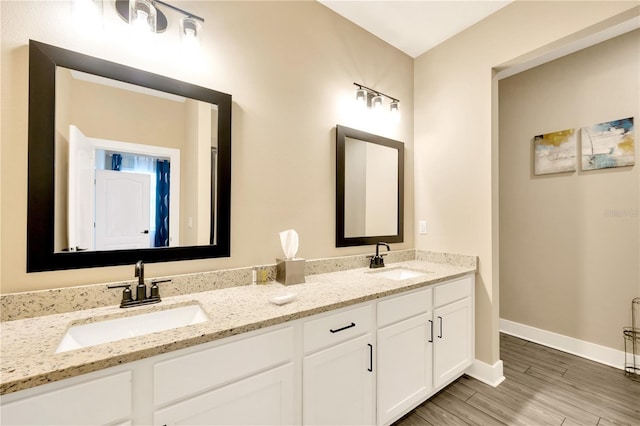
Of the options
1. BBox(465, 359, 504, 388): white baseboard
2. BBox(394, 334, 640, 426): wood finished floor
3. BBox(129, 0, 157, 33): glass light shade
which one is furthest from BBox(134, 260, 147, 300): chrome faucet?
BBox(465, 359, 504, 388): white baseboard

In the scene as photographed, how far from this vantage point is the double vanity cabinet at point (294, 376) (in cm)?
83

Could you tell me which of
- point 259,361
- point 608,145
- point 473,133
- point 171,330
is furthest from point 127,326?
point 608,145

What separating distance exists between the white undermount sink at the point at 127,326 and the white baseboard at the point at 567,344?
3.23m

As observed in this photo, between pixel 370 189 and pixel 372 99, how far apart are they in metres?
0.74

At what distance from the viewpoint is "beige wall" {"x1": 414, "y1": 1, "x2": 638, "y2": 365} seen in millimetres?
1987

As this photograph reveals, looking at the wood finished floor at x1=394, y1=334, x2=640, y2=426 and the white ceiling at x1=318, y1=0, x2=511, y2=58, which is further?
the white ceiling at x1=318, y1=0, x2=511, y2=58

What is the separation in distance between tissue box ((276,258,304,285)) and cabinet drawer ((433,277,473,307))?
0.91m

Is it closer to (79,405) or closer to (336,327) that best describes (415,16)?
(336,327)

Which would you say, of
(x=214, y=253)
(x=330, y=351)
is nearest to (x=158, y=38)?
(x=214, y=253)

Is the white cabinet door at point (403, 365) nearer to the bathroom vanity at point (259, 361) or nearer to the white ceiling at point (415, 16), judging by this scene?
the bathroom vanity at point (259, 361)

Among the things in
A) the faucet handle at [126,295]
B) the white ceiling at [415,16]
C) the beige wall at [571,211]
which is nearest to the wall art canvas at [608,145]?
the beige wall at [571,211]

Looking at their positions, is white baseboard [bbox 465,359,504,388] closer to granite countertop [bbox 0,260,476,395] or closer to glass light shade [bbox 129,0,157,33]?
granite countertop [bbox 0,260,476,395]

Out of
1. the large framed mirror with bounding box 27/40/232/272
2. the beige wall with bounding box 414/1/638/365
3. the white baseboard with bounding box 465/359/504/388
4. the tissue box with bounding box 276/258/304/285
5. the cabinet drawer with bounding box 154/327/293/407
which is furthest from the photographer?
the white baseboard with bounding box 465/359/504/388

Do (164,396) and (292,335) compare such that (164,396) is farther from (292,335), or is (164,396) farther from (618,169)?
(618,169)
